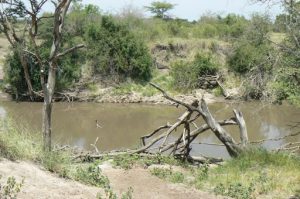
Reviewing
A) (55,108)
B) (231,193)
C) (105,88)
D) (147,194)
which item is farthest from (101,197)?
(105,88)

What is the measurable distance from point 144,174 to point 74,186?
2.74m

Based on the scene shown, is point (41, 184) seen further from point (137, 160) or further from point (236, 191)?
point (137, 160)

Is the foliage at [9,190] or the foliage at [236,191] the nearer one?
→ the foliage at [9,190]

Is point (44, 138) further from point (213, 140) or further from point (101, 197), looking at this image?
point (213, 140)

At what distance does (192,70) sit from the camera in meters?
28.3

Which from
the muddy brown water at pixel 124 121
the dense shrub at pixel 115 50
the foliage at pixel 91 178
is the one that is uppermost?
the dense shrub at pixel 115 50

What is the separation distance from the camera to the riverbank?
6.70 m

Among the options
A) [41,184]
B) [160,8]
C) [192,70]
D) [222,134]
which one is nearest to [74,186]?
[41,184]

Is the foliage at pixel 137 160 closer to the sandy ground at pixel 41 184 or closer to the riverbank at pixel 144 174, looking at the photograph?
the riverbank at pixel 144 174

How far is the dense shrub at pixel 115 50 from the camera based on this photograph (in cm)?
2938

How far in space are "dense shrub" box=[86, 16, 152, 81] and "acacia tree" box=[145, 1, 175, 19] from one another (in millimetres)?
26313

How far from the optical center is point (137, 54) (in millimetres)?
29938

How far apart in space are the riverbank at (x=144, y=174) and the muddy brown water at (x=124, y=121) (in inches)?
225

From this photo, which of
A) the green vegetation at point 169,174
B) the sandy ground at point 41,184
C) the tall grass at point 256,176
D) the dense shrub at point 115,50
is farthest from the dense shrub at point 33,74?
the sandy ground at point 41,184
